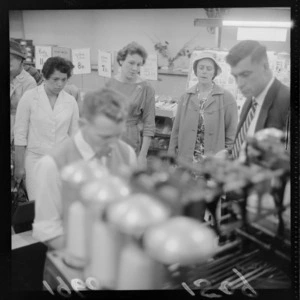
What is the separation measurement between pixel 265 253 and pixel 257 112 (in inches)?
26.9

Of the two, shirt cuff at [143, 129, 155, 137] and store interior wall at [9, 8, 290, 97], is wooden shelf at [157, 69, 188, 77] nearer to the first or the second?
store interior wall at [9, 8, 290, 97]

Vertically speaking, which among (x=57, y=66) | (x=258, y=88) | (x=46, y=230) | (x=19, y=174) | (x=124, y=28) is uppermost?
(x=124, y=28)

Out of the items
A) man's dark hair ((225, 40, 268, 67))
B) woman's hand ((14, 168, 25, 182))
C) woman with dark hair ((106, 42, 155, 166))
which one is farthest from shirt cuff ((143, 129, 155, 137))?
woman's hand ((14, 168, 25, 182))

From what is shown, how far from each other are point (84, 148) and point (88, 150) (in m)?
0.02

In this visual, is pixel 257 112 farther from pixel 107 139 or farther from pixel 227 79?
pixel 107 139

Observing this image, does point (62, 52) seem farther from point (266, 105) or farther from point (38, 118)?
point (266, 105)

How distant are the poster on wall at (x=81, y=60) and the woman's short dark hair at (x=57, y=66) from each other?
28 mm

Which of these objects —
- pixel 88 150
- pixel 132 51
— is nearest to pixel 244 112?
pixel 132 51

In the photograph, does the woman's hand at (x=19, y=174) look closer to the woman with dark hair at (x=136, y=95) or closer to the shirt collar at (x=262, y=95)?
the woman with dark hair at (x=136, y=95)

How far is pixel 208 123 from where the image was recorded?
219 cm

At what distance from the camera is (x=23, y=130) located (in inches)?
86.4

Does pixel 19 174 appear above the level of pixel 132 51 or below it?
below

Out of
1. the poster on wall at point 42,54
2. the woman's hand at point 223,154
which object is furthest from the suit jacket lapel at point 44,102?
the woman's hand at point 223,154

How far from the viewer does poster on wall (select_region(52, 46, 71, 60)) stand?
2178 millimetres
